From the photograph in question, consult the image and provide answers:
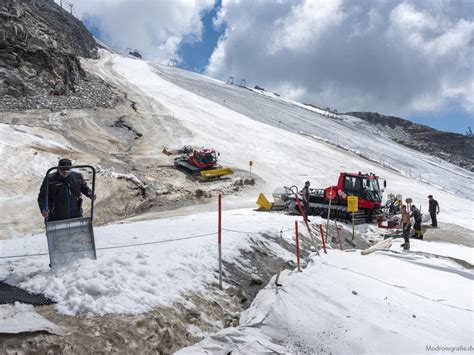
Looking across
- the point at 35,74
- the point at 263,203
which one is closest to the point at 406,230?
the point at 263,203

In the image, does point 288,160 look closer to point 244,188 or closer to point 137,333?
point 244,188

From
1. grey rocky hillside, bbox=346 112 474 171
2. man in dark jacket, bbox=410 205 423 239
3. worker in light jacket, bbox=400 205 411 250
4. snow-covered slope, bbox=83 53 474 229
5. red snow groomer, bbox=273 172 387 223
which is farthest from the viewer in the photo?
grey rocky hillside, bbox=346 112 474 171

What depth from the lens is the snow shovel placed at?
545cm

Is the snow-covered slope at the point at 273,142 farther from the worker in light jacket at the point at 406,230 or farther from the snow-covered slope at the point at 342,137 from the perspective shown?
the worker in light jacket at the point at 406,230

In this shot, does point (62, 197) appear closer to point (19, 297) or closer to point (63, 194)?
point (63, 194)

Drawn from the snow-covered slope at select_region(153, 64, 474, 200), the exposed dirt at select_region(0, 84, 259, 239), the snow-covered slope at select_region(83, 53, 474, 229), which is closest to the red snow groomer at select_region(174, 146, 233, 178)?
the exposed dirt at select_region(0, 84, 259, 239)

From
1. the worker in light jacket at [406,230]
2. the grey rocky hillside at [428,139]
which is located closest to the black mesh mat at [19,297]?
the worker in light jacket at [406,230]

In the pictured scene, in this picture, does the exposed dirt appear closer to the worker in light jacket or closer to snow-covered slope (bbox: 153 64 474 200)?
the worker in light jacket

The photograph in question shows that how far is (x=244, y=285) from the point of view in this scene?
707 cm

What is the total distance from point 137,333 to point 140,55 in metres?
105

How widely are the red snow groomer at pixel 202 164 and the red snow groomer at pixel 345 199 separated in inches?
305

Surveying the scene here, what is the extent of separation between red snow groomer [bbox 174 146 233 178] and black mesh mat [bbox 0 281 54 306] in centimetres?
2051

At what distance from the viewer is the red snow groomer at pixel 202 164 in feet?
84.6

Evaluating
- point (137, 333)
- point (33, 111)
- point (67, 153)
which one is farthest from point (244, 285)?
point (33, 111)
